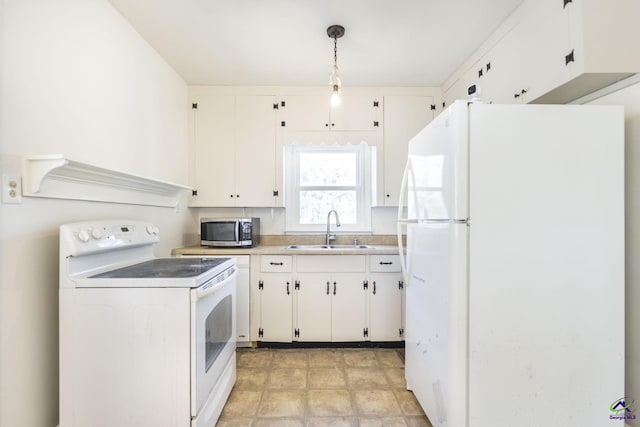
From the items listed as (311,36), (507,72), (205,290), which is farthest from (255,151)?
(507,72)

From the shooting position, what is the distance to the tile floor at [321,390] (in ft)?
5.63

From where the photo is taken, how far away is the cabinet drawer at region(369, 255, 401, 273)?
102 inches

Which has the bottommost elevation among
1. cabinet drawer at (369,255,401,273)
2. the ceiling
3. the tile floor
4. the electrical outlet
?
the tile floor

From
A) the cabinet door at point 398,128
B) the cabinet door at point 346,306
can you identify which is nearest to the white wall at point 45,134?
the cabinet door at point 346,306

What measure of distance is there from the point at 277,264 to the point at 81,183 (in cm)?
152

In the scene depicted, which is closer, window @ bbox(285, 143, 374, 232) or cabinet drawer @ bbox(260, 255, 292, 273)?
cabinet drawer @ bbox(260, 255, 292, 273)

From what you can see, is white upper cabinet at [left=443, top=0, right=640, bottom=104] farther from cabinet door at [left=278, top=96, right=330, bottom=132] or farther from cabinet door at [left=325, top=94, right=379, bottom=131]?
cabinet door at [left=278, top=96, right=330, bottom=132]

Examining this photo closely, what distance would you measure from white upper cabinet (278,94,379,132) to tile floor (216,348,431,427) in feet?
7.01

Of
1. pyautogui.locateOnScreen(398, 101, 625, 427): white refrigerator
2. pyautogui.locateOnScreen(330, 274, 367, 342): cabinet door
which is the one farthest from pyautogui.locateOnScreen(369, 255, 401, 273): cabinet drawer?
pyautogui.locateOnScreen(398, 101, 625, 427): white refrigerator

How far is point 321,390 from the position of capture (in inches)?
78.3

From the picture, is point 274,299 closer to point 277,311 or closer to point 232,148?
point 277,311

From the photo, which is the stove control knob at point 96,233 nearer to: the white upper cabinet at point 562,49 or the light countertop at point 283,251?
the light countertop at point 283,251

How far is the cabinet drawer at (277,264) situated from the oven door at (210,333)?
627 mm

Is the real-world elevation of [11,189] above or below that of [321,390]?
above
